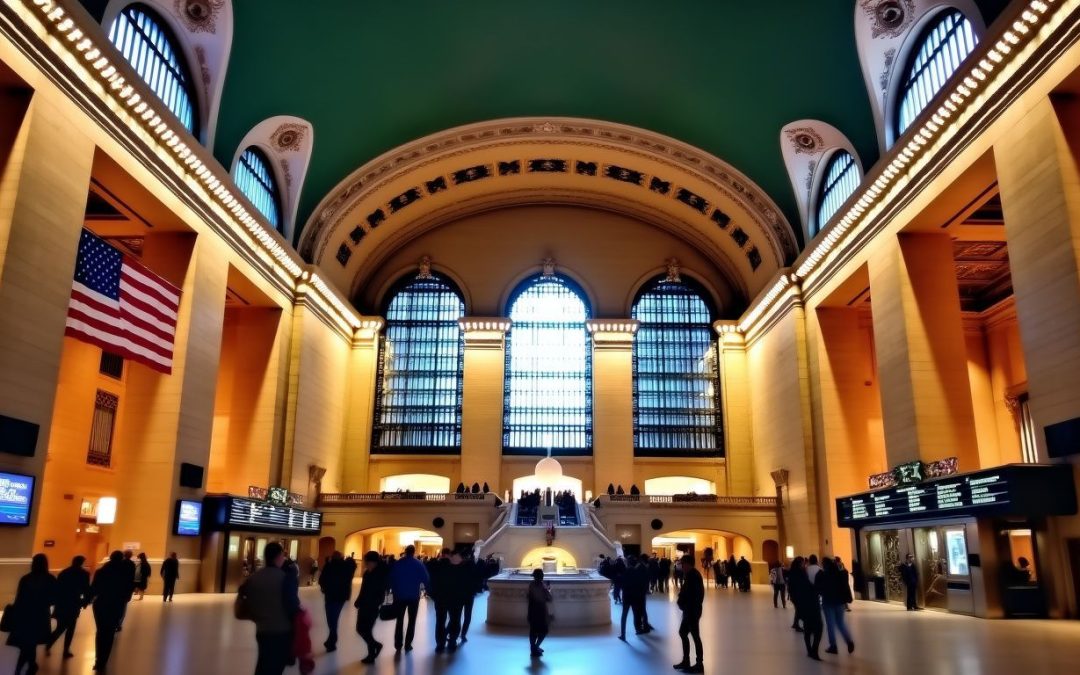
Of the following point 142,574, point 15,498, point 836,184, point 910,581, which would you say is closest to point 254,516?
point 142,574

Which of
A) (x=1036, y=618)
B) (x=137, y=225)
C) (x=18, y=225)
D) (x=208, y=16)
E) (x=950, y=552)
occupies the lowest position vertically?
(x=1036, y=618)

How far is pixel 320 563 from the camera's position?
94.5 feet

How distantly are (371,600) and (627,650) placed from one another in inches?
122

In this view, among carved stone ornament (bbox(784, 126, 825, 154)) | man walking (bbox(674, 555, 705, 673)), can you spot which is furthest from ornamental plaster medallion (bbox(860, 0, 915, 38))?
man walking (bbox(674, 555, 705, 673))

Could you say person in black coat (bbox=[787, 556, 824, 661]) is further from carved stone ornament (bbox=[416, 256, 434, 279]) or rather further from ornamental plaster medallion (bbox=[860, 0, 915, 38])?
carved stone ornament (bbox=[416, 256, 434, 279])

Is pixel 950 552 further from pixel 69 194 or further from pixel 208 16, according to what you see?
Answer: pixel 208 16

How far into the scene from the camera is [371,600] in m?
8.60

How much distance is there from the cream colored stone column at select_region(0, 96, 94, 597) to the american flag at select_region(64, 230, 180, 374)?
75 cm

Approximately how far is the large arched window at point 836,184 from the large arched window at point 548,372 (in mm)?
12585

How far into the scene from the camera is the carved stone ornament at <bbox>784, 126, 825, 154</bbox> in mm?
24055

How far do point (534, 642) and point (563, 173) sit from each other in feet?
87.5

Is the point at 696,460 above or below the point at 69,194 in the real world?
below

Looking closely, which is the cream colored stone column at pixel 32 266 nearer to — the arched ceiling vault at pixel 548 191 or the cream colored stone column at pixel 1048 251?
the arched ceiling vault at pixel 548 191

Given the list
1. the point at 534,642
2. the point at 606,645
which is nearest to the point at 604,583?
the point at 606,645
